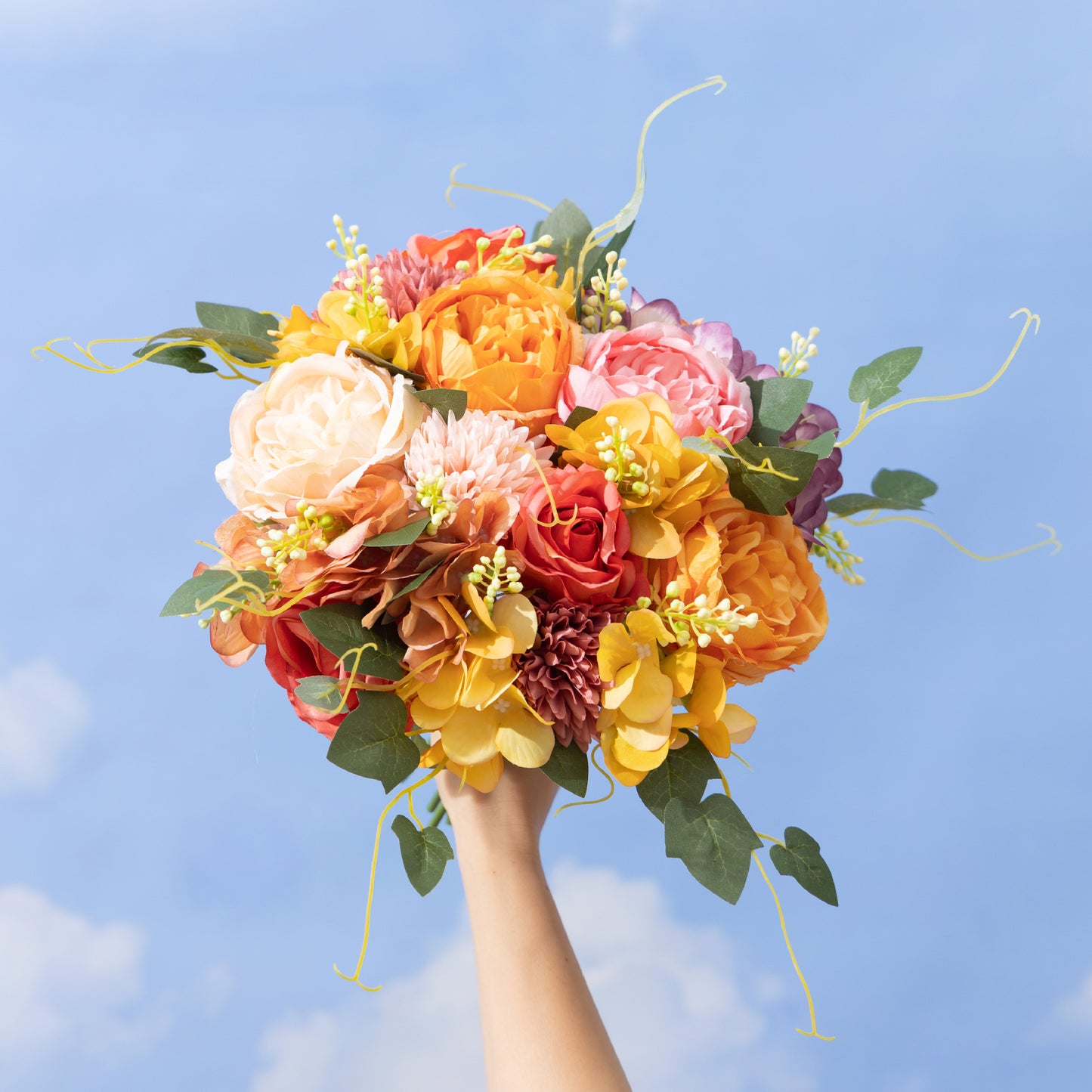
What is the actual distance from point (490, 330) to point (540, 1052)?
0.66 metres

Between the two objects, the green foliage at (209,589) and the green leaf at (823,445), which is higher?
the green foliage at (209,589)

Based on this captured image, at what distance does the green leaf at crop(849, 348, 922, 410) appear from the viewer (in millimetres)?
1076

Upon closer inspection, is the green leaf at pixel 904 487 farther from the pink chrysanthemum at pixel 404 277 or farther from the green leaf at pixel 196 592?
the green leaf at pixel 196 592

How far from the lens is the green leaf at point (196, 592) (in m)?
0.92

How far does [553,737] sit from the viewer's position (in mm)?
960

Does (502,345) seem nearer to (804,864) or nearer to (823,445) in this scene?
(823,445)

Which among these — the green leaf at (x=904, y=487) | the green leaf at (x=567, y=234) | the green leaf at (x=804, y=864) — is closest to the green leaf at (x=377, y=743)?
the green leaf at (x=804, y=864)

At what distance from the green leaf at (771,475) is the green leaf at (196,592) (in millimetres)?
470

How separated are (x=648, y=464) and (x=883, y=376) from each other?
316mm

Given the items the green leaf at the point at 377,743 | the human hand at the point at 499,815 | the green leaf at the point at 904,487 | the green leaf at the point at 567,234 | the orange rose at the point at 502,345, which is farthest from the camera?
the green leaf at the point at 904,487

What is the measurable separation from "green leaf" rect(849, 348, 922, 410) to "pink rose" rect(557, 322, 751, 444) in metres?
0.13

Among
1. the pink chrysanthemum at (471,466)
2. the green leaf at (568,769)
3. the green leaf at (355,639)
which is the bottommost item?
the green leaf at (568,769)

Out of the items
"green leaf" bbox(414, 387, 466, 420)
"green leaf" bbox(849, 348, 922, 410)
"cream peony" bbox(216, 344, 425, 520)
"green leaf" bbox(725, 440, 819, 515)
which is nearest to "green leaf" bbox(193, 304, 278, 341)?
"cream peony" bbox(216, 344, 425, 520)

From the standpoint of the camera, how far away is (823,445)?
100cm
